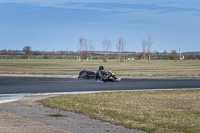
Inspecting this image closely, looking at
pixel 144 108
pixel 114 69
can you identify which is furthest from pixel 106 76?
pixel 114 69

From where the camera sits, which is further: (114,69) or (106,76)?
(114,69)

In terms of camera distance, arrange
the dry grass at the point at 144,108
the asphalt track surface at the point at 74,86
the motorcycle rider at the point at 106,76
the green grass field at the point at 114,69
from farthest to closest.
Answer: the green grass field at the point at 114,69, the motorcycle rider at the point at 106,76, the asphalt track surface at the point at 74,86, the dry grass at the point at 144,108

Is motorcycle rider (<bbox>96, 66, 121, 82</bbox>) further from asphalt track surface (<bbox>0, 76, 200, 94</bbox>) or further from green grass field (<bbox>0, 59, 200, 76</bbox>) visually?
green grass field (<bbox>0, 59, 200, 76</bbox>)

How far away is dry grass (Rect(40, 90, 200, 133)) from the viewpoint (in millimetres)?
10000

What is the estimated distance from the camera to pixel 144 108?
13.0 metres

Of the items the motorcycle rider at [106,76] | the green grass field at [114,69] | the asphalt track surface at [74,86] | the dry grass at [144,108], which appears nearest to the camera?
the dry grass at [144,108]

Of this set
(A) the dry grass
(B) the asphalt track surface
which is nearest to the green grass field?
(B) the asphalt track surface

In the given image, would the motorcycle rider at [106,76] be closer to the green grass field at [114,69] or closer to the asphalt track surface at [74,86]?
the asphalt track surface at [74,86]

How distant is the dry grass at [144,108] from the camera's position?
32.8 ft

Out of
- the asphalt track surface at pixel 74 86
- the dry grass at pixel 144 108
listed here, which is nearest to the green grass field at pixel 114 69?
the asphalt track surface at pixel 74 86

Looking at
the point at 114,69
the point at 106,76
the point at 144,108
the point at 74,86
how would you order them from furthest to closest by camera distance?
the point at 114,69 < the point at 106,76 < the point at 74,86 < the point at 144,108

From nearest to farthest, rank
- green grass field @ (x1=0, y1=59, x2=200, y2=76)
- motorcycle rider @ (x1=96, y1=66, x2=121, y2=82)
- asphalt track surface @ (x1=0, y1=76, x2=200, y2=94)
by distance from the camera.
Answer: asphalt track surface @ (x1=0, y1=76, x2=200, y2=94), motorcycle rider @ (x1=96, y1=66, x2=121, y2=82), green grass field @ (x1=0, y1=59, x2=200, y2=76)

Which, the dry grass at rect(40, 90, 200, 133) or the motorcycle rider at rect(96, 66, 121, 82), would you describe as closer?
the dry grass at rect(40, 90, 200, 133)

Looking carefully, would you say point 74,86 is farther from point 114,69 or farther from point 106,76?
Answer: point 114,69
